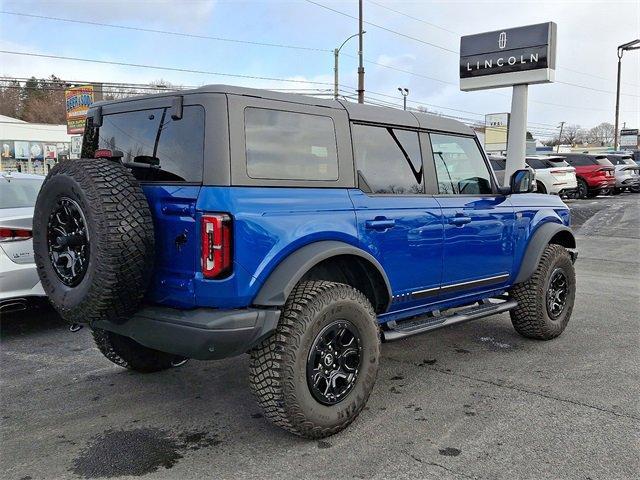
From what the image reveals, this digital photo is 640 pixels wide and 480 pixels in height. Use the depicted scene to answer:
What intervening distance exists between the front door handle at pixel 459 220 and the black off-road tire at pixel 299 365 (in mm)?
1294

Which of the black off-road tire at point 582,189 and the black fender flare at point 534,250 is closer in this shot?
the black fender flare at point 534,250

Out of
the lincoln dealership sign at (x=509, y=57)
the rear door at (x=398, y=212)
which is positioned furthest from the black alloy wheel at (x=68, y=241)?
the lincoln dealership sign at (x=509, y=57)

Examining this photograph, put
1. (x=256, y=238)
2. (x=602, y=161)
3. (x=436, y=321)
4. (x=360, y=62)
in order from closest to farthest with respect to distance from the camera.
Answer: (x=256, y=238) < (x=436, y=321) < (x=602, y=161) < (x=360, y=62)

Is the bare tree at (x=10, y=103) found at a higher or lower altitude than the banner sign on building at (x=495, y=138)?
higher

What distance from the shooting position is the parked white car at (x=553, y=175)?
67.0 ft

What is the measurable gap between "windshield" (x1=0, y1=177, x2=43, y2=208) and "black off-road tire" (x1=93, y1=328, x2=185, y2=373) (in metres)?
2.06

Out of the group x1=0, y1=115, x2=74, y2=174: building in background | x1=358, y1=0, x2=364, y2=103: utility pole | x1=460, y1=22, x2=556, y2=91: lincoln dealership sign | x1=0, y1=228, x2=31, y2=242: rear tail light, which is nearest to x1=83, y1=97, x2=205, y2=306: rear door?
x1=0, y1=228, x2=31, y2=242: rear tail light

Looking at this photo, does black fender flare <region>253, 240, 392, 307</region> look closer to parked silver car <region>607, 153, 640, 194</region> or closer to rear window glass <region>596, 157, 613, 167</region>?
rear window glass <region>596, 157, 613, 167</region>

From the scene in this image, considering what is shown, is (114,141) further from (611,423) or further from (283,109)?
(611,423)

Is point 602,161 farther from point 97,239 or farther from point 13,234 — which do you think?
point 97,239

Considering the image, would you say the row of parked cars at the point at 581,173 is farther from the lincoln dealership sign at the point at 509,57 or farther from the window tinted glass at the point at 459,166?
the window tinted glass at the point at 459,166

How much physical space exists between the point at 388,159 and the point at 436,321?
4.15 ft

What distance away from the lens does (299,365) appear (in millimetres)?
3174

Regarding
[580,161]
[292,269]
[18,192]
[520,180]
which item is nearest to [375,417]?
[292,269]
